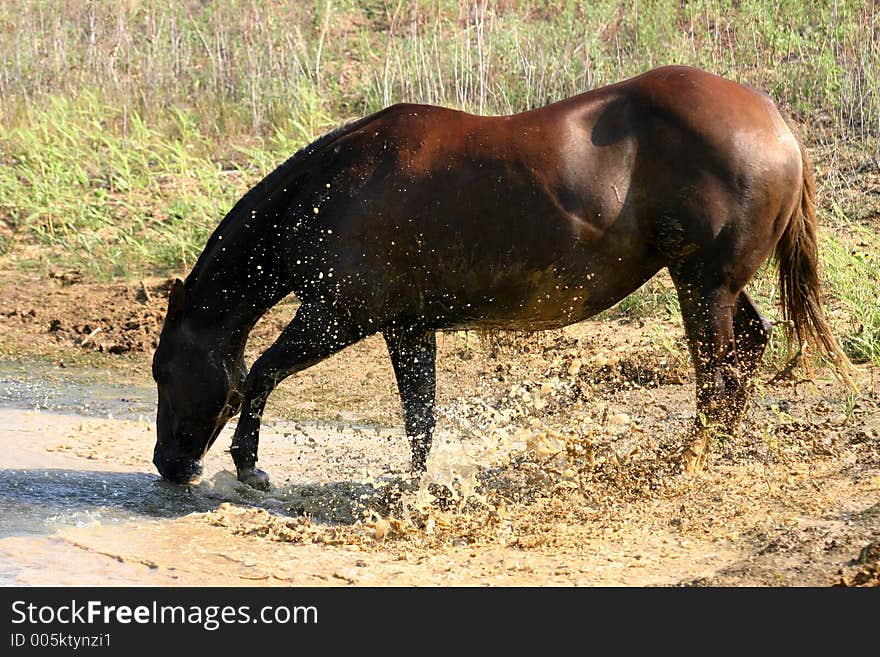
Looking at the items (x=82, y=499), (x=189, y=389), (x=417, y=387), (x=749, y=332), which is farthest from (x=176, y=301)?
(x=749, y=332)

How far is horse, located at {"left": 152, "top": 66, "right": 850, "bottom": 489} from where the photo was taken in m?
4.95

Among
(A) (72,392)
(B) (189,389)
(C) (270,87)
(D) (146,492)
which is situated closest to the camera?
(B) (189,389)

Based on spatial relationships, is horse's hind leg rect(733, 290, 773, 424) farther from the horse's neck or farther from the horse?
the horse's neck

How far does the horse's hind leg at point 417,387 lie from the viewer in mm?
5465

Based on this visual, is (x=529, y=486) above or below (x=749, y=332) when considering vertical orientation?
below

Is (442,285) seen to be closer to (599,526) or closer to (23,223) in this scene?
(599,526)

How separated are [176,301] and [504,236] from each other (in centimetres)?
150

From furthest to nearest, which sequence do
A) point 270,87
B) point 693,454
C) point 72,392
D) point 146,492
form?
point 270,87 < point 72,392 < point 146,492 < point 693,454

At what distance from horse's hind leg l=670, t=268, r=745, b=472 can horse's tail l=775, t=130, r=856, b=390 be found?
1.16ft

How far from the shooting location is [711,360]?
521 cm

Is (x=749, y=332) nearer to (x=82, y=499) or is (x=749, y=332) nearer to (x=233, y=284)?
(x=233, y=284)

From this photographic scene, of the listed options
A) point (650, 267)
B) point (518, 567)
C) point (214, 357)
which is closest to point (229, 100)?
point (214, 357)

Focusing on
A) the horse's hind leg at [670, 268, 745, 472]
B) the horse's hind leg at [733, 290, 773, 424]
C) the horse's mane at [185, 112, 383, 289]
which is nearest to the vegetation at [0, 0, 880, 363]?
the horse's hind leg at [733, 290, 773, 424]

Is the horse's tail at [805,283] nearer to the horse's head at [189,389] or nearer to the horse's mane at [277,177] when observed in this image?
the horse's mane at [277,177]
